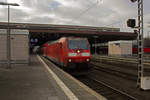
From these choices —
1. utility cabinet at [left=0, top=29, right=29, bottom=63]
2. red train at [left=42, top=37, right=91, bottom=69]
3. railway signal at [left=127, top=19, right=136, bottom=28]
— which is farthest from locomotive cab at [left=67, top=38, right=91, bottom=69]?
railway signal at [left=127, top=19, right=136, bottom=28]

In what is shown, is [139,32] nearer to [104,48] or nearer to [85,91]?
[85,91]

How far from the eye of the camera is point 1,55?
14000mm

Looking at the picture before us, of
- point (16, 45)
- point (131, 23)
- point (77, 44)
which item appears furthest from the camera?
point (16, 45)

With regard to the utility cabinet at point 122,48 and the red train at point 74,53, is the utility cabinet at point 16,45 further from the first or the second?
the utility cabinet at point 122,48

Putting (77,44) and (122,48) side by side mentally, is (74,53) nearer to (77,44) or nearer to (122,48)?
(77,44)

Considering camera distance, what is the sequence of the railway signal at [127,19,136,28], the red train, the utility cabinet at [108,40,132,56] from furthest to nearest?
the utility cabinet at [108,40,132,56]
the red train
the railway signal at [127,19,136,28]

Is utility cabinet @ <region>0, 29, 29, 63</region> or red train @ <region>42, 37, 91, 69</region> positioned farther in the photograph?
utility cabinet @ <region>0, 29, 29, 63</region>

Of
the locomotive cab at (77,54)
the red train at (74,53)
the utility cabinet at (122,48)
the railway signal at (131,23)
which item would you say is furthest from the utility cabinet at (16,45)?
the utility cabinet at (122,48)

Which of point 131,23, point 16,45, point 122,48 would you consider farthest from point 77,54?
point 122,48

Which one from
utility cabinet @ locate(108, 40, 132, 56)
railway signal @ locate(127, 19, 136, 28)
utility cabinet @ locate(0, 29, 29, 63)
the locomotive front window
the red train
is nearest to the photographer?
railway signal @ locate(127, 19, 136, 28)

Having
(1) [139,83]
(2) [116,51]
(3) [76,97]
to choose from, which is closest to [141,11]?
(1) [139,83]

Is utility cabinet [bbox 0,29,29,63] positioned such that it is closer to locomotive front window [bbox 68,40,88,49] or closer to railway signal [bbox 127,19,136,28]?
locomotive front window [bbox 68,40,88,49]

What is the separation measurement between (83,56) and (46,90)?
6181mm

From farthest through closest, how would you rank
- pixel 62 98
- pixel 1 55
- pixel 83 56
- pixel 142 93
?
pixel 1 55, pixel 83 56, pixel 142 93, pixel 62 98
